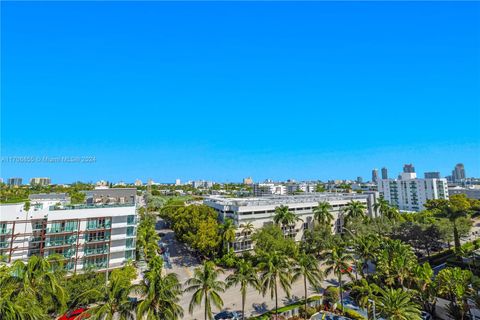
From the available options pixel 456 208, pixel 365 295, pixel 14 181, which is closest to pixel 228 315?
pixel 365 295

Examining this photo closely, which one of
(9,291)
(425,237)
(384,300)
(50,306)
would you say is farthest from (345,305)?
(9,291)

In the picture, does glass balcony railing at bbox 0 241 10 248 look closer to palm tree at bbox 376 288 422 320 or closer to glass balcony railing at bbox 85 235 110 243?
glass balcony railing at bbox 85 235 110 243

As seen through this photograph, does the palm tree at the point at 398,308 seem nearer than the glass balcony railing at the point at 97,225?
Yes

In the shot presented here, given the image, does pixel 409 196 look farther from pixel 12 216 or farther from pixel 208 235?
pixel 12 216

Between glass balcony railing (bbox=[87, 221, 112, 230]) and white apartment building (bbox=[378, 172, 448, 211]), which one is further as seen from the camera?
white apartment building (bbox=[378, 172, 448, 211])

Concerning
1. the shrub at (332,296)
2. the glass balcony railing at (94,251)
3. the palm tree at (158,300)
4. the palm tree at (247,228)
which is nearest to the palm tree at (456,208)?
the shrub at (332,296)

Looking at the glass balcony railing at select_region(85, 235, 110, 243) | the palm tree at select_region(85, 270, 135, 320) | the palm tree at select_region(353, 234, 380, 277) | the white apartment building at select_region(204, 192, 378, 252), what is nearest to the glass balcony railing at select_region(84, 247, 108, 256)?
the glass balcony railing at select_region(85, 235, 110, 243)

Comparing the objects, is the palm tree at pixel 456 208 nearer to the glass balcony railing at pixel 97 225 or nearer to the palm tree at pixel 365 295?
the palm tree at pixel 365 295

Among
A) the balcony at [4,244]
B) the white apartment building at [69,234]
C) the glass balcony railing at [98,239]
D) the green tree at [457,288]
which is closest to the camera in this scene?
the green tree at [457,288]
